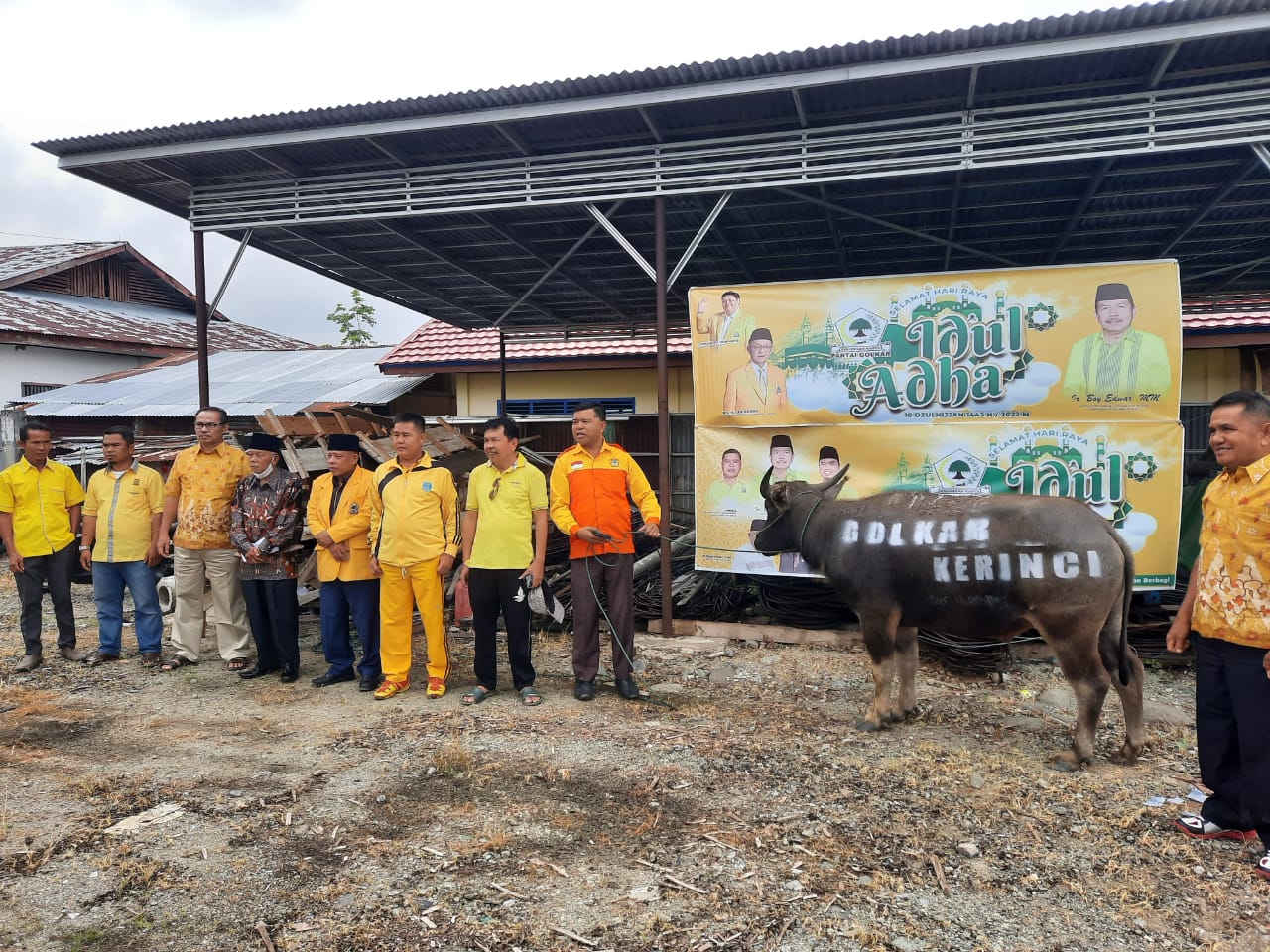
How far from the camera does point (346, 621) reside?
6273 mm

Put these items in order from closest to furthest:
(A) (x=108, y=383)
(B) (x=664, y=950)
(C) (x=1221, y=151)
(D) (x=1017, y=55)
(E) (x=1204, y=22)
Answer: (B) (x=664, y=950) → (E) (x=1204, y=22) → (D) (x=1017, y=55) → (C) (x=1221, y=151) → (A) (x=108, y=383)

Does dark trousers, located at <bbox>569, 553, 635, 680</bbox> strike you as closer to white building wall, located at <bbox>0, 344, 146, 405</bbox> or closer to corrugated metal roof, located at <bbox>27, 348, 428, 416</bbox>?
corrugated metal roof, located at <bbox>27, 348, 428, 416</bbox>

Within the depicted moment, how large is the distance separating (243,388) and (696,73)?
12.7 meters

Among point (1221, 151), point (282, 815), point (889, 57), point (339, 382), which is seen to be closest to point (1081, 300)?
point (1221, 151)

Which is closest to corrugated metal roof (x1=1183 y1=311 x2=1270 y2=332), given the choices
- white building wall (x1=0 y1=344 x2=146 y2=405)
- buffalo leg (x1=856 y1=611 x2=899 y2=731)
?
buffalo leg (x1=856 y1=611 x2=899 y2=731)

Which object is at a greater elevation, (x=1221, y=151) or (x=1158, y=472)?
(x=1221, y=151)

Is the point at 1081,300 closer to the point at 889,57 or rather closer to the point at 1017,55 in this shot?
the point at 1017,55

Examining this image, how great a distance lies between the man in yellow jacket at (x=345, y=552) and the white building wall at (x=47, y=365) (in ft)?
49.0

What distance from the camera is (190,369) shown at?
704 inches

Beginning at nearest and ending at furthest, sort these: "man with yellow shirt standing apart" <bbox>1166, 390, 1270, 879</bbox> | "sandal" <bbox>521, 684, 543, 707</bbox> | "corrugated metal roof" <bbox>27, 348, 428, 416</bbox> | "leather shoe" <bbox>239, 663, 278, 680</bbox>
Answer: "man with yellow shirt standing apart" <bbox>1166, 390, 1270, 879</bbox>
"sandal" <bbox>521, 684, 543, 707</bbox>
"leather shoe" <bbox>239, 663, 278, 680</bbox>
"corrugated metal roof" <bbox>27, 348, 428, 416</bbox>

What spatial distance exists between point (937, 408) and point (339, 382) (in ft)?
40.7

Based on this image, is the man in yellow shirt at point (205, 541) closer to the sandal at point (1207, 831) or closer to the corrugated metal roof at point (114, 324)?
the sandal at point (1207, 831)

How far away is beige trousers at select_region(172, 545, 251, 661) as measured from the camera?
255 inches

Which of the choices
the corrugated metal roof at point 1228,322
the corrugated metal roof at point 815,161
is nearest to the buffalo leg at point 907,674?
the corrugated metal roof at point 815,161
